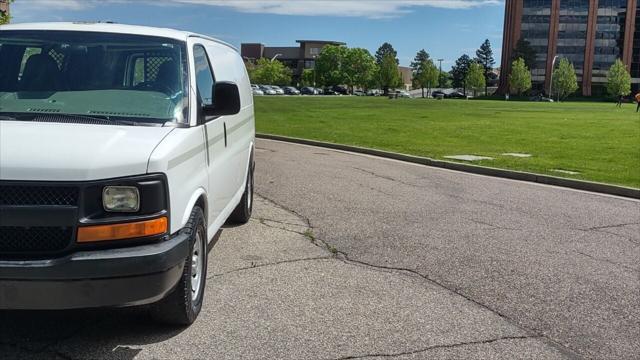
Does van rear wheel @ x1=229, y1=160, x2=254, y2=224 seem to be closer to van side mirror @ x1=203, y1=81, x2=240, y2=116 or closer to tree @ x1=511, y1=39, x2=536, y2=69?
van side mirror @ x1=203, y1=81, x2=240, y2=116

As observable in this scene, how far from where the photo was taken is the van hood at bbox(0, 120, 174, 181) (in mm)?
3332

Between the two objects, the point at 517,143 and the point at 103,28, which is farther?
the point at 517,143

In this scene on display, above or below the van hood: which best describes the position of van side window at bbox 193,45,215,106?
above

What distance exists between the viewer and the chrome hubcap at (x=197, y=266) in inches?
171

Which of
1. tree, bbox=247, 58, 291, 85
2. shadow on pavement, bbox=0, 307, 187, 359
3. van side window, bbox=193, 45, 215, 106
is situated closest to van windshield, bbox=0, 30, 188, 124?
van side window, bbox=193, 45, 215, 106

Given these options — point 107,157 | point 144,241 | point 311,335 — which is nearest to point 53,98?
point 107,157

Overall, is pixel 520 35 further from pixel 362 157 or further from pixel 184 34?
pixel 184 34

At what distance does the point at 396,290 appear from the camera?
5.24 meters

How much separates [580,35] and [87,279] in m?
148

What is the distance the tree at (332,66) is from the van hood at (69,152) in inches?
5417

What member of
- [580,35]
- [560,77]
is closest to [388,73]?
[560,77]

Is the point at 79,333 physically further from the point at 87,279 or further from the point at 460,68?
the point at 460,68

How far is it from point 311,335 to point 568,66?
125 m

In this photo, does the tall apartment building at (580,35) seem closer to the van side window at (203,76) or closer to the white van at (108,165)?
the van side window at (203,76)
